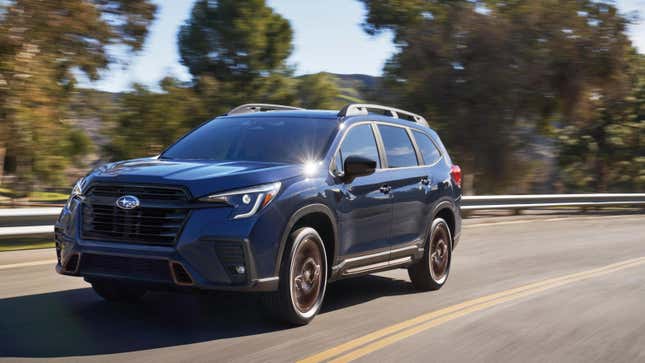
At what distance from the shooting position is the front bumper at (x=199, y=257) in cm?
611

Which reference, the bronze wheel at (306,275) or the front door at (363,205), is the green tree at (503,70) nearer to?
the front door at (363,205)

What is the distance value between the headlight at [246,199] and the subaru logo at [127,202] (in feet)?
1.62

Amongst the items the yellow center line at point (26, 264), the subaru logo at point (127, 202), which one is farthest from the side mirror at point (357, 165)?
the yellow center line at point (26, 264)

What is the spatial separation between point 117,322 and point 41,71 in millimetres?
11089

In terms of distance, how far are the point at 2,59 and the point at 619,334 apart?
12.5 meters

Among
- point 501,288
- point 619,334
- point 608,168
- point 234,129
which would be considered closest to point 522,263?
point 501,288

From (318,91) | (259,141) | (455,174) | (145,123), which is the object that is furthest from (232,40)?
(259,141)

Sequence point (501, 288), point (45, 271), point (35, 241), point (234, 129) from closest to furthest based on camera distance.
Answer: point (234, 129)
point (45, 271)
point (501, 288)
point (35, 241)

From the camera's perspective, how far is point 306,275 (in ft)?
22.9

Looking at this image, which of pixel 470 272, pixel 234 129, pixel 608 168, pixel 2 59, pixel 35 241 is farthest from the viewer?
pixel 608 168

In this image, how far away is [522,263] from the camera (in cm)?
1230

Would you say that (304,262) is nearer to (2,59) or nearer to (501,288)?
(501,288)

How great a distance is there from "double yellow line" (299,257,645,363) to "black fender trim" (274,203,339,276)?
0.76 meters

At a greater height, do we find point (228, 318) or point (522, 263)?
point (228, 318)
